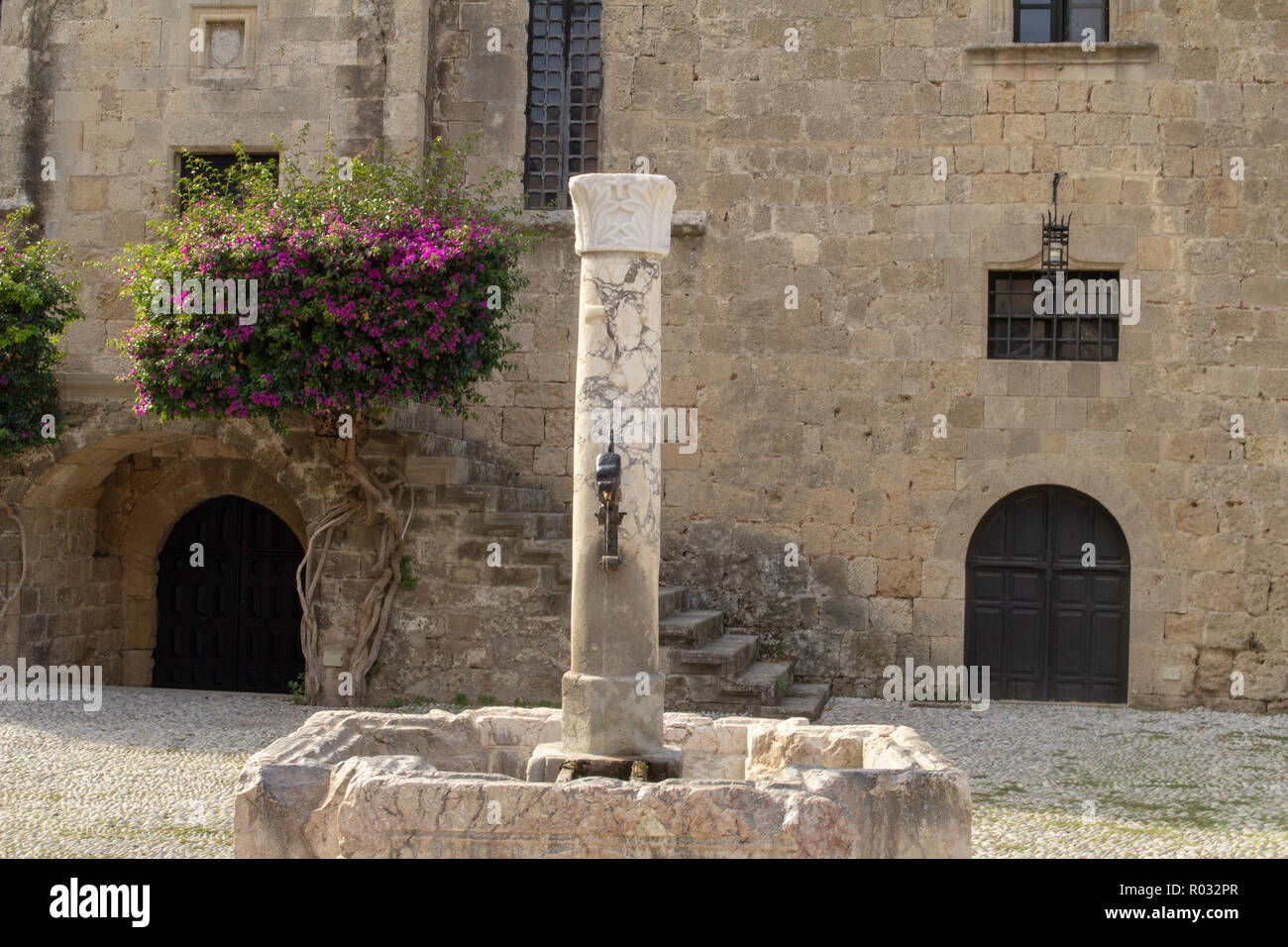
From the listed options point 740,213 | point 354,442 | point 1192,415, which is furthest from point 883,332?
point 354,442

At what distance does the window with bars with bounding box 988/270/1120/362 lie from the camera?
10.3m

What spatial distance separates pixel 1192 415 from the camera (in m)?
10.1

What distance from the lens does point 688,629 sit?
9164 mm

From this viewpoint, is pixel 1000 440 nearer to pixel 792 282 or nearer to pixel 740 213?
pixel 792 282

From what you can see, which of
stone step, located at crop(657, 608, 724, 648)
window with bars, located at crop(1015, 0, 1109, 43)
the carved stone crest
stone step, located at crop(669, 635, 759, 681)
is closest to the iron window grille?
the carved stone crest

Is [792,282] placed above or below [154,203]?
below

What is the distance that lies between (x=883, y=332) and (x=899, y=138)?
1.48 m

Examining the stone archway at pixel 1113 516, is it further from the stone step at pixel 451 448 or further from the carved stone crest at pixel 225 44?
the carved stone crest at pixel 225 44

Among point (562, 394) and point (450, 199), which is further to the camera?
point (562, 394)

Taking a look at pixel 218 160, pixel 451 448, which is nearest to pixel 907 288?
pixel 451 448

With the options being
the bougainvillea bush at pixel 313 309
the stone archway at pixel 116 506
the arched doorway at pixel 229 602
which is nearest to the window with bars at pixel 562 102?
the bougainvillea bush at pixel 313 309

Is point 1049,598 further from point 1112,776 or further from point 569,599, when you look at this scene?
point 569,599

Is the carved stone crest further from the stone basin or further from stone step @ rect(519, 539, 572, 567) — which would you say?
the stone basin

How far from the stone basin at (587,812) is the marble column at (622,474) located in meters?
0.69
